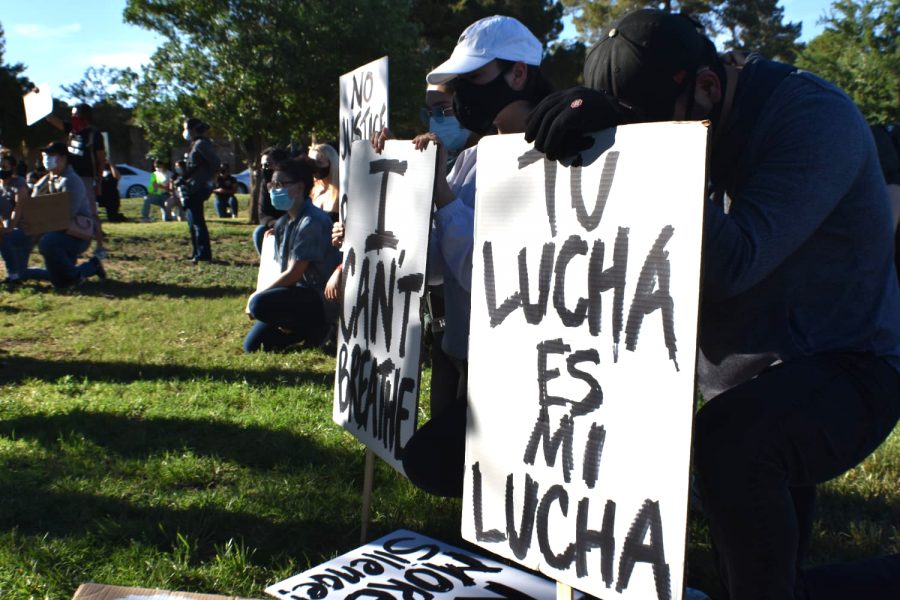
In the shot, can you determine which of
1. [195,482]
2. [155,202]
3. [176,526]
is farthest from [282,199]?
[155,202]

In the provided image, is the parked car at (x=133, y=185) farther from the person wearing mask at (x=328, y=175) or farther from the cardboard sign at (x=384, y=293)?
the cardboard sign at (x=384, y=293)

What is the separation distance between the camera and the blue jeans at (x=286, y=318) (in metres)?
6.68

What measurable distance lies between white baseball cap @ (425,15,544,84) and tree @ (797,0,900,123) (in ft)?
82.4

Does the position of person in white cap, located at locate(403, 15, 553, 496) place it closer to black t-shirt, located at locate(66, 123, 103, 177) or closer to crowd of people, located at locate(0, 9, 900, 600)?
crowd of people, located at locate(0, 9, 900, 600)

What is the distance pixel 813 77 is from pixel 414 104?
2071 centimetres

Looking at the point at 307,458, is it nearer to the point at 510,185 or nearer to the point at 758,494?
the point at 510,185

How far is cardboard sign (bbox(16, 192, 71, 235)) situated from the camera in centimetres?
972

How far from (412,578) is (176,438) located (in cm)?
201

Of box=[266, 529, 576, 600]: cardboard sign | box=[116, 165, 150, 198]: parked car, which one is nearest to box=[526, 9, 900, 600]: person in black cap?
box=[266, 529, 576, 600]: cardboard sign

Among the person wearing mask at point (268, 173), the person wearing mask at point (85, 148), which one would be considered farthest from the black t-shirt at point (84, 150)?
the person wearing mask at point (268, 173)

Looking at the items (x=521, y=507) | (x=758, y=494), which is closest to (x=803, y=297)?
(x=758, y=494)

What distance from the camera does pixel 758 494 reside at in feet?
6.41

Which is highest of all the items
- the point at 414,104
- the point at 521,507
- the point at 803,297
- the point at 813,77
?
the point at 414,104

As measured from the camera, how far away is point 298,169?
22.2ft
